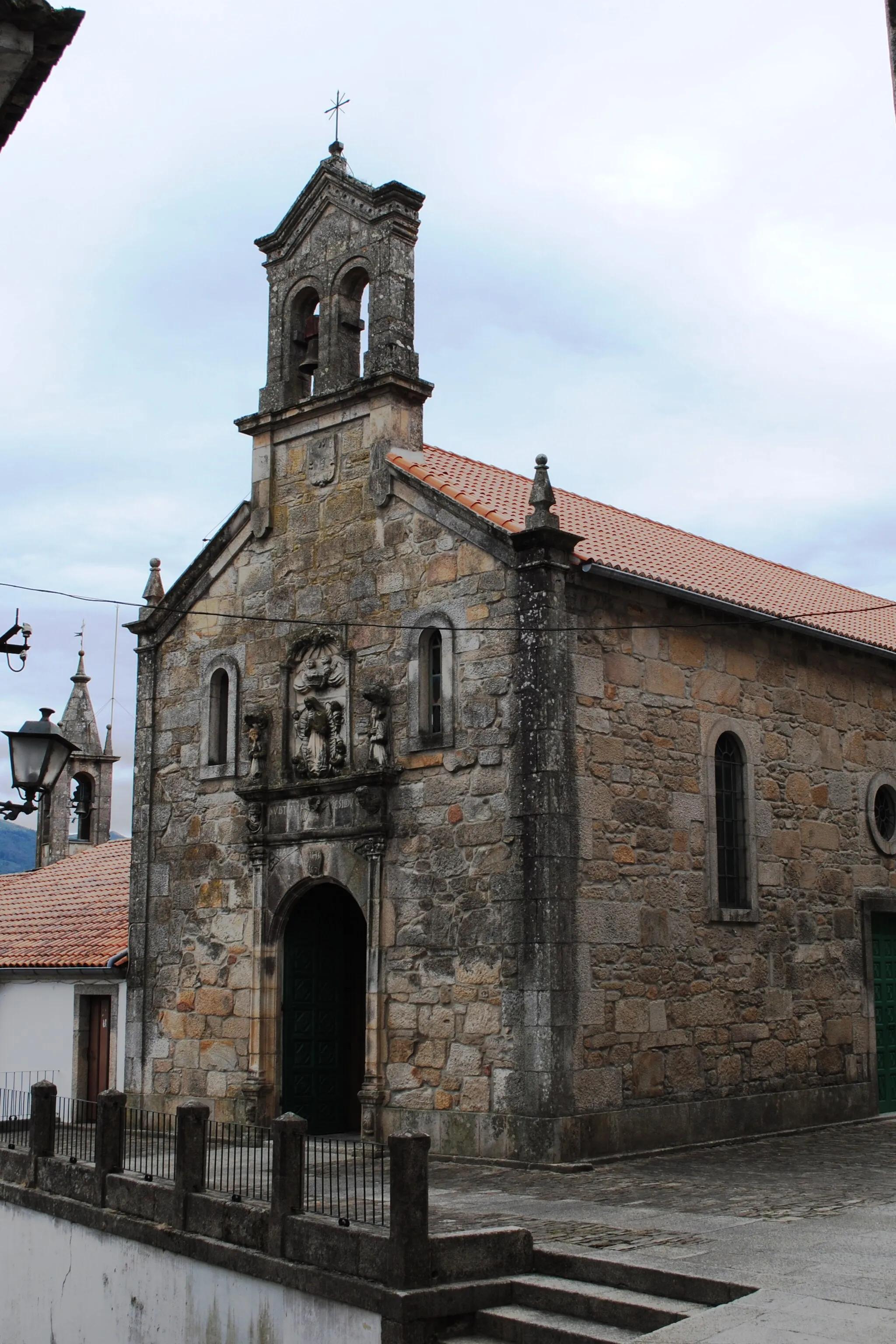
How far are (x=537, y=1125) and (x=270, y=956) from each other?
13.2 feet

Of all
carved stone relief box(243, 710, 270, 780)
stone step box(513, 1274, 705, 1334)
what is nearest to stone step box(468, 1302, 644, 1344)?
stone step box(513, 1274, 705, 1334)

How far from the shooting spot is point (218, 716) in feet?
56.3

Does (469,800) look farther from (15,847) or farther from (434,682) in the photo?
(15,847)

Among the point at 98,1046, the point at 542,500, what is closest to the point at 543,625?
the point at 542,500

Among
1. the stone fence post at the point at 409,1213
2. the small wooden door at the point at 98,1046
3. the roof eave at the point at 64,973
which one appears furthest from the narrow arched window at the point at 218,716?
the stone fence post at the point at 409,1213

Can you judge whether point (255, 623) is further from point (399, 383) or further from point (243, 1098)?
point (243, 1098)

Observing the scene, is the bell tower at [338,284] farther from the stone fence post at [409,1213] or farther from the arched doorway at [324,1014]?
the stone fence post at [409,1213]

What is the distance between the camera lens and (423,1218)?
29.3 ft

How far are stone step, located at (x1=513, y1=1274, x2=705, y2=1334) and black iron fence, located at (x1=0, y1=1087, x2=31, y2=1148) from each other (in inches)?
278

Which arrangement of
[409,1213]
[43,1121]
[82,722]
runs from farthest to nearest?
[82,722] < [43,1121] < [409,1213]

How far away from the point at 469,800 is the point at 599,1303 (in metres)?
6.03

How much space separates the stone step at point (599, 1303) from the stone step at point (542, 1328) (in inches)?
1.3

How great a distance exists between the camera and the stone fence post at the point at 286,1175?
33.2 feet

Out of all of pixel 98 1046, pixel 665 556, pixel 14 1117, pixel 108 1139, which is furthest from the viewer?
pixel 98 1046
